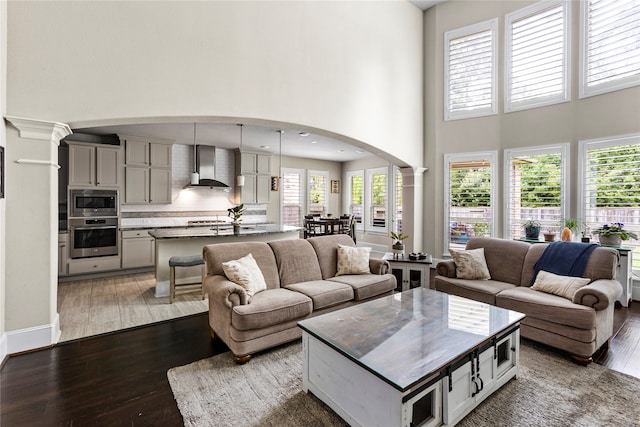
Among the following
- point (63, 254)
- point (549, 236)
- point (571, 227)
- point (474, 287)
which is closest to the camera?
point (474, 287)

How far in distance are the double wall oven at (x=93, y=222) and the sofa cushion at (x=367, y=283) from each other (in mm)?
4540

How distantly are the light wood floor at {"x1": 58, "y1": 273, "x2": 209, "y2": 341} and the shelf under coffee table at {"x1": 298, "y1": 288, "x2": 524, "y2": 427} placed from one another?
Result: 2369mm

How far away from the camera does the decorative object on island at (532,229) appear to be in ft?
15.6

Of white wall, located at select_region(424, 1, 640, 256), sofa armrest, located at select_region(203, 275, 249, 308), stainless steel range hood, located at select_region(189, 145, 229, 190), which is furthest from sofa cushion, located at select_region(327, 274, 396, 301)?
stainless steel range hood, located at select_region(189, 145, 229, 190)

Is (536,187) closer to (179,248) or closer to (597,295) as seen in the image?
(597,295)

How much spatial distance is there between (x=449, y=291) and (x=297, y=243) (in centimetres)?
193

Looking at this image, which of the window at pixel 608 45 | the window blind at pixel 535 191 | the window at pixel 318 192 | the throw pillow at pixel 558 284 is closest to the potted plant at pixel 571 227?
Answer: the window blind at pixel 535 191

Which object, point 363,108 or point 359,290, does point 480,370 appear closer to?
point 359,290

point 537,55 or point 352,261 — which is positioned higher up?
point 537,55

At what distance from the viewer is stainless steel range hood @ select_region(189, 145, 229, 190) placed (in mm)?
6875

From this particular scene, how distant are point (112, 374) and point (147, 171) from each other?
4761mm

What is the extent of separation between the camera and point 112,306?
3.96m

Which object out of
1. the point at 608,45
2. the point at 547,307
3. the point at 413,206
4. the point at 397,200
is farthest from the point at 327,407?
the point at 397,200

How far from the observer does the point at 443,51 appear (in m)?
5.79
